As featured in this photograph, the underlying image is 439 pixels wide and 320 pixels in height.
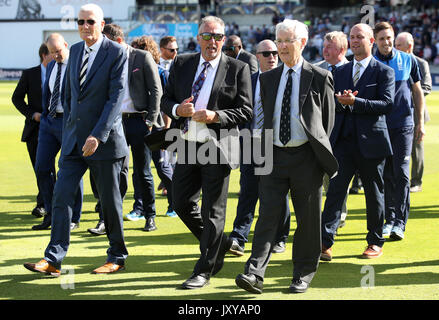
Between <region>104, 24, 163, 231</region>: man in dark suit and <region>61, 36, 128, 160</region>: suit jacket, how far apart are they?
1.76 meters

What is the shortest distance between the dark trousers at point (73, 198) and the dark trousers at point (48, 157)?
2012mm

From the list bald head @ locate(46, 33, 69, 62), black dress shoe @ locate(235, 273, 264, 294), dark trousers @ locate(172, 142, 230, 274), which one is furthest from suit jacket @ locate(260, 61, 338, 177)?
bald head @ locate(46, 33, 69, 62)

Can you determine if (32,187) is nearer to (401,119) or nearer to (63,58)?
(63,58)

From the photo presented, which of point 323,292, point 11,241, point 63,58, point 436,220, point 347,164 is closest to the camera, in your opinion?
point 323,292

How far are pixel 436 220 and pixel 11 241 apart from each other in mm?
4802

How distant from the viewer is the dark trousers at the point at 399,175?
7750 millimetres

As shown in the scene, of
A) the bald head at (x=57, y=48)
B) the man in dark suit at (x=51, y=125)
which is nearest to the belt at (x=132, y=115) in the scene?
the man in dark suit at (x=51, y=125)

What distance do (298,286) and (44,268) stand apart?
208 cm

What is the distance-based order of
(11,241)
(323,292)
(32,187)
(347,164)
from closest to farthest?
(323,292) → (347,164) → (11,241) → (32,187)

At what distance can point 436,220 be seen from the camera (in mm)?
8648

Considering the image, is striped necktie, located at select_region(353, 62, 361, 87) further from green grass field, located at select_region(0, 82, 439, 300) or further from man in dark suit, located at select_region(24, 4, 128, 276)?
man in dark suit, located at select_region(24, 4, 128, 276)

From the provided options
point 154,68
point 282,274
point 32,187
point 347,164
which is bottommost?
point 32,187

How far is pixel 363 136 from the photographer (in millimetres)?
6707

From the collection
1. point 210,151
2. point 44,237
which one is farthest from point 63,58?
point 210,151
